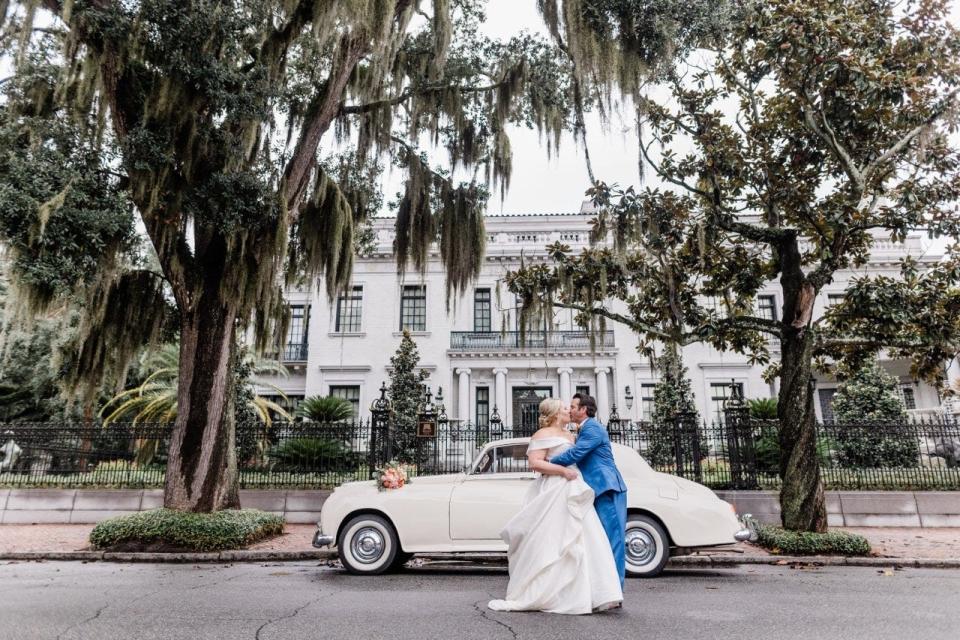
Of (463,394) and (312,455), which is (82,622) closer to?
(312,455)

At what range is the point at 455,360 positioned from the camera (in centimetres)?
2672

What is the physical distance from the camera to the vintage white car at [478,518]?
20.6 feet

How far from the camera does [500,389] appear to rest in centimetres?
2647

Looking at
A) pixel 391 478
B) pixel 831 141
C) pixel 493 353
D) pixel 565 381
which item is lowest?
pixel 391 478

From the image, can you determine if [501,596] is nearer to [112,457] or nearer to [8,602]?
[8,602]

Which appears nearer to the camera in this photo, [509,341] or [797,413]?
[797,413]

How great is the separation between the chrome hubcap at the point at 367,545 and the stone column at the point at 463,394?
19.3 metres

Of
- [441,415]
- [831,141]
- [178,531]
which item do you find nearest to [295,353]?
[441,415]

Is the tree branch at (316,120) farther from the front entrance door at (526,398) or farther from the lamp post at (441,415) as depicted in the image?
the front entrance door at (526,398)

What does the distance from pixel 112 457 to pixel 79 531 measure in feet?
6.79

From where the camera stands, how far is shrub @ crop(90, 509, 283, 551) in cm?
802

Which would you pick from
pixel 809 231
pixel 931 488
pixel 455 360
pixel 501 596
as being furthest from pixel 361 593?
pixel 455 360

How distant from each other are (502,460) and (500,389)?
19961mm

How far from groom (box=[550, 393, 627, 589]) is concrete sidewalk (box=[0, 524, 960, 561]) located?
14.1ft
